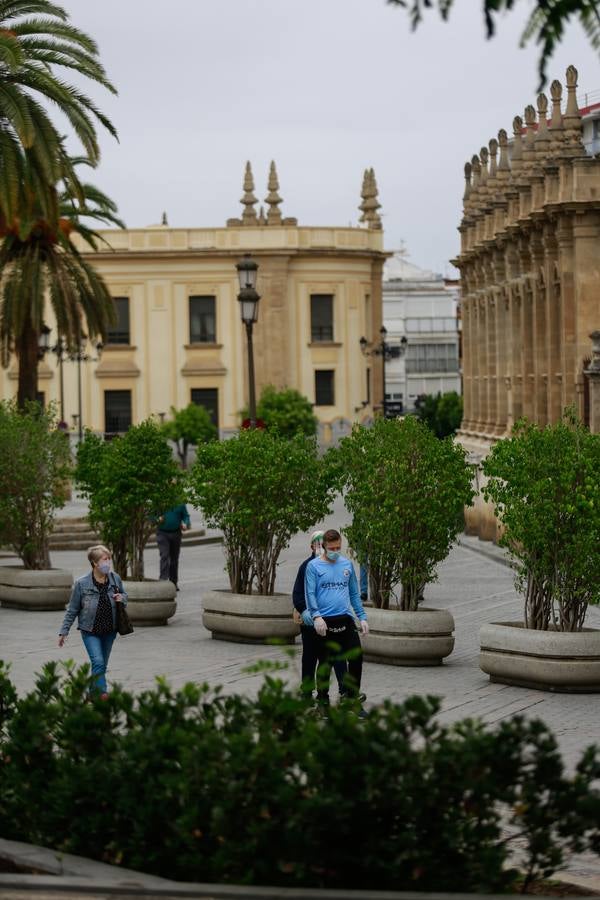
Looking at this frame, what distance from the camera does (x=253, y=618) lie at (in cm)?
1878

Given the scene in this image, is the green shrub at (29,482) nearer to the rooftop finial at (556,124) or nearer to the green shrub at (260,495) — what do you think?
the green shrub at (260,495)

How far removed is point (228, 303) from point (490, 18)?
6771cm

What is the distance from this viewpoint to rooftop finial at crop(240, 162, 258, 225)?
7525cm

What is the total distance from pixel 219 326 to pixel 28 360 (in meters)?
40.2

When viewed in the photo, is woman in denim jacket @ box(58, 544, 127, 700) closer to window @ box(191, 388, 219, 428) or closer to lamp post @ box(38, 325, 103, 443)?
lamp post @ box(38, 325, 103, 443)

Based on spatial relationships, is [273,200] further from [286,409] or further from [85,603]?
[85,603]

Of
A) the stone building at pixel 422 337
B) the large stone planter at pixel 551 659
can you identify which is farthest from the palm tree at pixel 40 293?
the stone building at pixel 422 337

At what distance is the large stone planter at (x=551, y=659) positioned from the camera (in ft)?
48.8

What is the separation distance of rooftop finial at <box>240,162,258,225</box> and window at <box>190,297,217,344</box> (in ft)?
12.8

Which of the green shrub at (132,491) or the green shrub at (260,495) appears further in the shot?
the green shrub at (132,491)

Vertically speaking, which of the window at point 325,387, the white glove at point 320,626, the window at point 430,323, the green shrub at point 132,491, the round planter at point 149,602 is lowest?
the round planter at point 149,602

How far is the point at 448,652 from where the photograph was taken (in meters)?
16.8

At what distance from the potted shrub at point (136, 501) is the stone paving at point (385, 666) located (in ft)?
1.46

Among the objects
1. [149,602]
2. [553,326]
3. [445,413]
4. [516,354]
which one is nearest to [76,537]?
[553,326]
